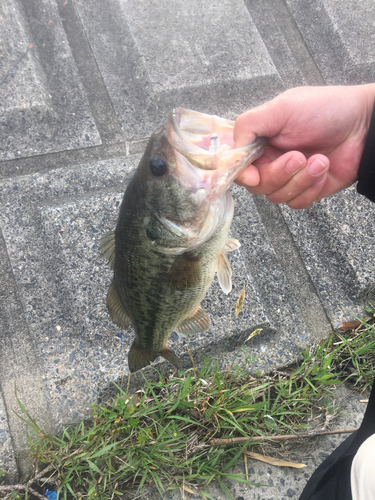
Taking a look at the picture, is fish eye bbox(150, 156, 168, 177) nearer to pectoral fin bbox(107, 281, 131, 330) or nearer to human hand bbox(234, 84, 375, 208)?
human hand bbox(234, 84, 375, 208)

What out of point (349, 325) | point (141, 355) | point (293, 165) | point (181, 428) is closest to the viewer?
point (293, 165)

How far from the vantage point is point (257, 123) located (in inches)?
69.7

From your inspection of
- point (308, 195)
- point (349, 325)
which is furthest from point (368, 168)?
point (349, 325)

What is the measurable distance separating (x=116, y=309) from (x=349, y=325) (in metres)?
1.67

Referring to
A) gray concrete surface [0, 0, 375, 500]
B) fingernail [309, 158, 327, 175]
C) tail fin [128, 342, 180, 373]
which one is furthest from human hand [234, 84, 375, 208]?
tail fin [128, 342, 180, 373]

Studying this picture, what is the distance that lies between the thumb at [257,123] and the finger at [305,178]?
252 millimetres

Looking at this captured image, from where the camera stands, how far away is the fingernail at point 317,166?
176cm

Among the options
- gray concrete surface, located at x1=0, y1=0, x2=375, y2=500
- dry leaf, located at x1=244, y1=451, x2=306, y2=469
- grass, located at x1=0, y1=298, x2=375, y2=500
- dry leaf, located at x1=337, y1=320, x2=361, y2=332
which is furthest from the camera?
dry leaf, located at x1=337, y1=320, x2=361, y2=332

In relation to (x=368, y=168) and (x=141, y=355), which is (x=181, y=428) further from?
(x=368, y=168)

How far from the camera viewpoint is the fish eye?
1592mm

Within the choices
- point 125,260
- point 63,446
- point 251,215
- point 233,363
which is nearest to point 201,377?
point 233,363

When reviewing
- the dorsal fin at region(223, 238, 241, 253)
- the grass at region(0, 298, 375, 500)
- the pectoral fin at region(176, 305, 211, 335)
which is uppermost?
the dorsal fin at region(223, 238, 241, 253)

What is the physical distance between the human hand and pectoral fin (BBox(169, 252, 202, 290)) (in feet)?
1.55

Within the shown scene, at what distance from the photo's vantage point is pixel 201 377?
2375 millimetres
